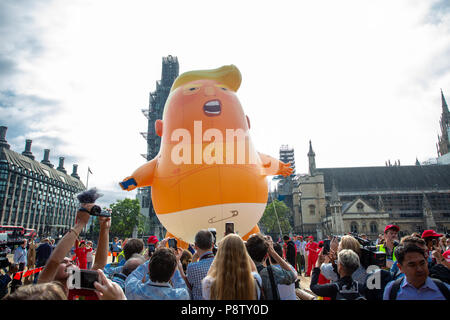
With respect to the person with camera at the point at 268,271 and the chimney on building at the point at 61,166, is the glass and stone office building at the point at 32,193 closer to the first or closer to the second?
the chimney on building at the point at 61,166

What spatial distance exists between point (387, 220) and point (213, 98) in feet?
183

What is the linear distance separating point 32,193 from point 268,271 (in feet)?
267

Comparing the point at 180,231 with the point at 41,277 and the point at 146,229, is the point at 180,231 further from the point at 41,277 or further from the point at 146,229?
the point at 146,229

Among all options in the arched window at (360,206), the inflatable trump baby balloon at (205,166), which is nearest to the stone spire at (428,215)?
the arched window at (360,206)

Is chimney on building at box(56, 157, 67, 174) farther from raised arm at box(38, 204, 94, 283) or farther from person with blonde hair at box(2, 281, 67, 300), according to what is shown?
person with blonde hair at box(2, 281, 67, 300)

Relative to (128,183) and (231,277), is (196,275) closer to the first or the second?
(231,277)

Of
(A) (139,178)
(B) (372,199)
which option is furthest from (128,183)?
(B) (372,199)

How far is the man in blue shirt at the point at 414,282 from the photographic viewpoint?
2.59m

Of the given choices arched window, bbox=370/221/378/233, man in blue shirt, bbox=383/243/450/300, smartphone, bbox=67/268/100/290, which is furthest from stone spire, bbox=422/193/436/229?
smartphone, bbox=67/268/100/290

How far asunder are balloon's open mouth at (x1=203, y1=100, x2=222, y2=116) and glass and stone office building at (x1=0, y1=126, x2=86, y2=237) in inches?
2236

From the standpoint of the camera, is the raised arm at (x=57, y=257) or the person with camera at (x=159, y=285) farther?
the person with camera at (x=159, y=285)

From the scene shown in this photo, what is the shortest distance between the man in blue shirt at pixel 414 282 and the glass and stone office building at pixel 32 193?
6170 centimetres
